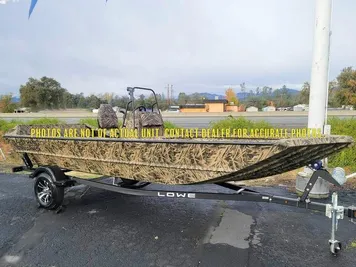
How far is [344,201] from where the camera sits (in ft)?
16.3

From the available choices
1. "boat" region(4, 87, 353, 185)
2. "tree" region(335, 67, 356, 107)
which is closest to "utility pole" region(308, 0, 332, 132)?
"boat" region(4, 87, 353, 185)

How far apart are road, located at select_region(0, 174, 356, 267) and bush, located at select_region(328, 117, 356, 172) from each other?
5.63ft

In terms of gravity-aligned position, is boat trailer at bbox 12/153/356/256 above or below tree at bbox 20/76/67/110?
below

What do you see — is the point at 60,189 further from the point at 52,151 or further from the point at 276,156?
the point at 276,156

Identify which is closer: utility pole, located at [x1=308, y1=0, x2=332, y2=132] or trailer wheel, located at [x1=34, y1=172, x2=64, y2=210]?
trailer wheel, located at [x1=34, y1=172, x2=64, y2=210]

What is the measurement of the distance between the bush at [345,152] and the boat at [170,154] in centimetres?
394

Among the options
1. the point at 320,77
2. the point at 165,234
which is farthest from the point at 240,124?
the point at 165,234

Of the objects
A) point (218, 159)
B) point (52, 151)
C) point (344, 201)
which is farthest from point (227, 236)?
point (52, 151)

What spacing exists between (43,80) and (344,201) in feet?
193

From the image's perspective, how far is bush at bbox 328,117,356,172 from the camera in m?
6.83

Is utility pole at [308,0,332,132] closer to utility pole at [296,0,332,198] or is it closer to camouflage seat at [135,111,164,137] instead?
utility pole at [296,0,332,198]

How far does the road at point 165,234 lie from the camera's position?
3295 millimetres

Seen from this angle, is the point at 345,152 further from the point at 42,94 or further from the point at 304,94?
the point at 42,94

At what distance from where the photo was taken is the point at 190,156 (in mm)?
3369
